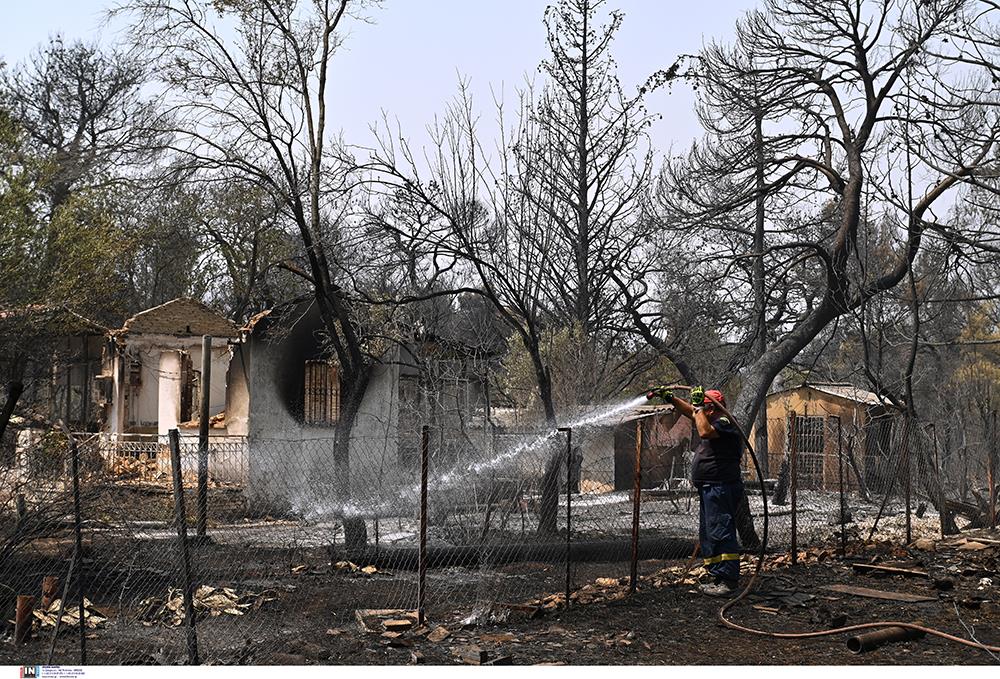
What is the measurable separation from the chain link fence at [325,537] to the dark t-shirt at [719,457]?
2.41ft

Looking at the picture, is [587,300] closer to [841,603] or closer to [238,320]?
[841,603]

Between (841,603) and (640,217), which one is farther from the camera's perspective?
(640,217)

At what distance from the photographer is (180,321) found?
20.0 m

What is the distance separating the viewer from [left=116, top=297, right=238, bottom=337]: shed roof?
19703 mm

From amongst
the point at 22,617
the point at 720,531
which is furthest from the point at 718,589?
the point at 22,617

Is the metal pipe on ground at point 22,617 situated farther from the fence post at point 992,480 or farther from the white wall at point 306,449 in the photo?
the fence post at point 992,480

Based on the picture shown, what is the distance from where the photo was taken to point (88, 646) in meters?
7.14

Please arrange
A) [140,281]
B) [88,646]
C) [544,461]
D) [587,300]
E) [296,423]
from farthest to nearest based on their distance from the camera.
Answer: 1. [140,281]
2. [296,423]
3. [587,300]
4. [544,461]
5. [88,646]

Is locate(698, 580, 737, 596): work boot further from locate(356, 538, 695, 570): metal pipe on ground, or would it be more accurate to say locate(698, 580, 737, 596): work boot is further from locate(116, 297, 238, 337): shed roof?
locate(116, 297, 238, 337): shed roof

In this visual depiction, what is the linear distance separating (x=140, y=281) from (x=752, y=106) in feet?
63.7

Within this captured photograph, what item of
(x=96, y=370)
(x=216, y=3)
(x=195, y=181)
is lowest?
(x=96, y=370)

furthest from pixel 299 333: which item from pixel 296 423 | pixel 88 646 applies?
pixel 88 646

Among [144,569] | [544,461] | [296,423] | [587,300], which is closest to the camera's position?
[144,569]

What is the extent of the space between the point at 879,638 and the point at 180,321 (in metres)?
16.0
